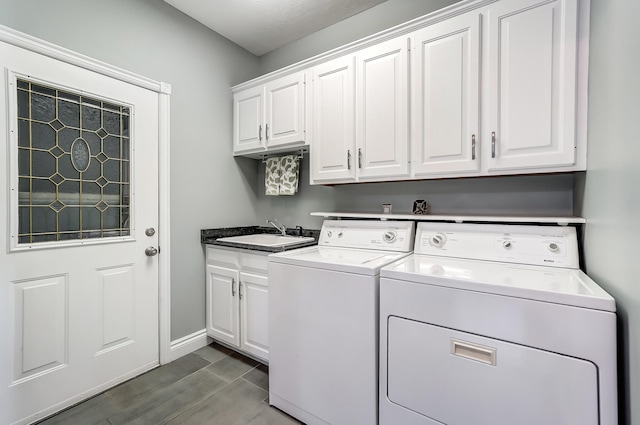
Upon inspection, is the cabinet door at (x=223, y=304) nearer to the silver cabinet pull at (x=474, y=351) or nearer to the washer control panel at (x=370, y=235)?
A: the washer control panel at (x=370, y=235)

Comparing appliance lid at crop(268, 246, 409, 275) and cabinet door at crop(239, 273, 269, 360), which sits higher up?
appliance lid at crop(268, 246, 409, 275)

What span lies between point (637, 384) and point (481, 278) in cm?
48

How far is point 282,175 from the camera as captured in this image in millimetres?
2604

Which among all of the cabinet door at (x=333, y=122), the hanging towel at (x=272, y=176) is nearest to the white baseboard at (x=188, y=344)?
the hanging towel at (x=272, y=176)

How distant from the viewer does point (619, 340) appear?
0.94 m

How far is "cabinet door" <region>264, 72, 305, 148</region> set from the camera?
7.21ft

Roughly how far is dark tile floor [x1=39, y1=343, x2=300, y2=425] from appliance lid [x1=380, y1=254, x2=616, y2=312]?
1.15 m

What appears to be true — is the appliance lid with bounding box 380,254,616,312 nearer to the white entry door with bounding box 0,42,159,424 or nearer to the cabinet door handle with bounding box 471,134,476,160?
the cabinet door handle with bounding box 471,134,476,160

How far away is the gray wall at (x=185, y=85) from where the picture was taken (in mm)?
1698

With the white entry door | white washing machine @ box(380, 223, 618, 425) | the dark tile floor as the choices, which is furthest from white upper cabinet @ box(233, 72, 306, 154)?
the dark tile floor

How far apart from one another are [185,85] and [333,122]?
1.31 meters

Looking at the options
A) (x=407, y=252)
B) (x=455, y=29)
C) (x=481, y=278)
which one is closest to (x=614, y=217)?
(x=481, y=278)

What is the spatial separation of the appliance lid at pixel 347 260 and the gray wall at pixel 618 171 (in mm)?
834

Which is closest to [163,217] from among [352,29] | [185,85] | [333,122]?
[185,85]
